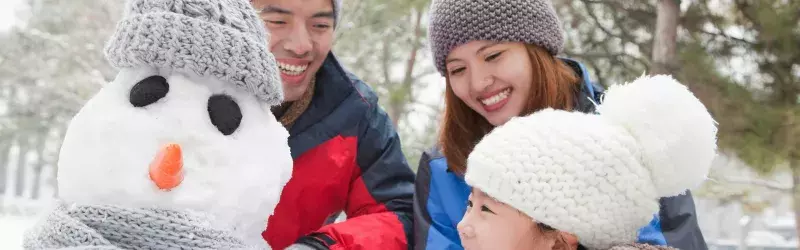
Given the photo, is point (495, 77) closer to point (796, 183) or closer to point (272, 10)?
point (272, 10)

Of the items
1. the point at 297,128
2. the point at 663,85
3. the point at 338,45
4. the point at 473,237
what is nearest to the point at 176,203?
the point at 473,237

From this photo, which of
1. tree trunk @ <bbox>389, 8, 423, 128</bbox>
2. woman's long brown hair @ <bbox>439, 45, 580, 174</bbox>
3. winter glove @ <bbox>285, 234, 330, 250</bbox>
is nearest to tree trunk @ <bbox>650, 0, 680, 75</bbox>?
tree trunk @ <bbox>389, 8, 423, 128</bbox>

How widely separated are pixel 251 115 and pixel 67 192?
23cm

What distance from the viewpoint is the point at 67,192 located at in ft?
2.74

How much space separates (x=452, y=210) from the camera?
132cm

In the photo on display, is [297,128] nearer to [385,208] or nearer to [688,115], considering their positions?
[385,208]

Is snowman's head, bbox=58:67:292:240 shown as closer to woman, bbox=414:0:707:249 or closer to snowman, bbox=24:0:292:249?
snowman, bbox=24:0:292:249

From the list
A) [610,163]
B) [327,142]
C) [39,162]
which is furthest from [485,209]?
A: [39,162]

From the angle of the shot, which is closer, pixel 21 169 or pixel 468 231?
pixel 468 231

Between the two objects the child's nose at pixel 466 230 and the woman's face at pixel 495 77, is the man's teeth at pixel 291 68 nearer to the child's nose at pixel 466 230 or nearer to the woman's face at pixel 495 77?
the woman's face at pixel 495 77

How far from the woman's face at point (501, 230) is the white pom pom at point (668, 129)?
0.18 m

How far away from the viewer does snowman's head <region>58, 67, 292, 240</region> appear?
0.80m

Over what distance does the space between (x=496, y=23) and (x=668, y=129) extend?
18.5 inches

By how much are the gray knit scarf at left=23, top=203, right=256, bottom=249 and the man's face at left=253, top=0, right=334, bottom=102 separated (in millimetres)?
508
